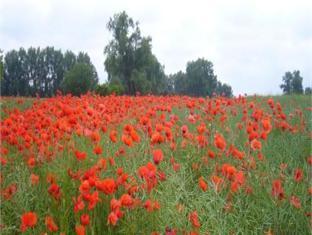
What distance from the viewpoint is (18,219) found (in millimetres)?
3600

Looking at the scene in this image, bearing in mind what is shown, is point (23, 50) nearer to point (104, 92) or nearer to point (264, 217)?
point (104, 92)

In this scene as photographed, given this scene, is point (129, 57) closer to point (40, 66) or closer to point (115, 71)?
point (115, 71)

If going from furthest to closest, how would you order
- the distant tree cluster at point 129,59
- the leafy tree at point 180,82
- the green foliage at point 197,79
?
1. the leafy tree at point 180,82
2. the green foliage at point 197,79
3. the distant tree cluster at point 129,59

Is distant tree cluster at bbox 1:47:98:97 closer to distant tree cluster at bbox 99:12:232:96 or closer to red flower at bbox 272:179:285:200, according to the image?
distant tree cluster at bbox 99:12:232:96

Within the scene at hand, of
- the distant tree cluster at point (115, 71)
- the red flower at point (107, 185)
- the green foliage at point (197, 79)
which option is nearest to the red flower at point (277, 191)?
the red flower at point (107, 185)

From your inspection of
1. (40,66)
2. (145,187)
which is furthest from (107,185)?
(40,66)

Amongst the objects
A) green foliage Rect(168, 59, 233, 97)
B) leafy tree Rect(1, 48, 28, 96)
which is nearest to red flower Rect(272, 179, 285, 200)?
leafy tree Rect(1, 48, 28, 96)

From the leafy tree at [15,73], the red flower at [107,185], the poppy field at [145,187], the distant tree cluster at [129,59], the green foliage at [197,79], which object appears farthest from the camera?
the green foliage at [197,79]

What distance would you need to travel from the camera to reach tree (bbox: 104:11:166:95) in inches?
1658

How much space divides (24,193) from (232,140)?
7.78ft

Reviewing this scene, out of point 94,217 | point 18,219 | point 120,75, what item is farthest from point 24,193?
point 120,75

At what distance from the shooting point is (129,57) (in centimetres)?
4338

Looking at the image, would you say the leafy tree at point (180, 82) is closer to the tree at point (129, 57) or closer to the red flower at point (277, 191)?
the tree at point (129, 57)

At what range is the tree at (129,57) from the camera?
42125 millimetres
